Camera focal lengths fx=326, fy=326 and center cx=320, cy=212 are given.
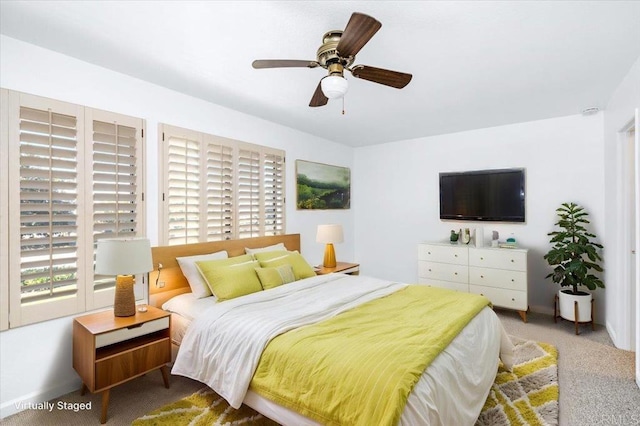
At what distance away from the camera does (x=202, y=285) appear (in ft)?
9.82

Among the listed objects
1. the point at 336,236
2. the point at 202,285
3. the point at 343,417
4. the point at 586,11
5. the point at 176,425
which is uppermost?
the point at 586,11

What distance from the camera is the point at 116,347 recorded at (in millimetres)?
2354

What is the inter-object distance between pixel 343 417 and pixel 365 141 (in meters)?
4.47

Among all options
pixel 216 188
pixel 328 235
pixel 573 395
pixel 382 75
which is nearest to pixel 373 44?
pixel 382 75

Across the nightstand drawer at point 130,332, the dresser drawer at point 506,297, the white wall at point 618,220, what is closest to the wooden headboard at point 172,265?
the nightstand drawer at point 130,332

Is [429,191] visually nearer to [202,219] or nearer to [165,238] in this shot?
[202,219]

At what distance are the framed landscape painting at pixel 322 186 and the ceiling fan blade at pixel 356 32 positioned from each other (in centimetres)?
285

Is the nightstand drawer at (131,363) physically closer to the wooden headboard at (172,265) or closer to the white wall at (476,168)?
the wooden headboard at (172,265)

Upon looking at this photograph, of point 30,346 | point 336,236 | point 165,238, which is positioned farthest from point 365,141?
point 30,346

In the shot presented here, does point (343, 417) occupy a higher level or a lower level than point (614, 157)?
lower

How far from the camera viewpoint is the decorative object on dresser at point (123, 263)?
232 centimetres

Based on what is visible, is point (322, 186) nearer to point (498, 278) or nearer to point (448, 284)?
point (448, 284)

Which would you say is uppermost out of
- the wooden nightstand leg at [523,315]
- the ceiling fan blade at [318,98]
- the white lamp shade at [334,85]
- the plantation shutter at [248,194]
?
the ceiling fan blade at [318,98]

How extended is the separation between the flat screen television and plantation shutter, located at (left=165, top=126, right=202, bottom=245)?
350 cm
